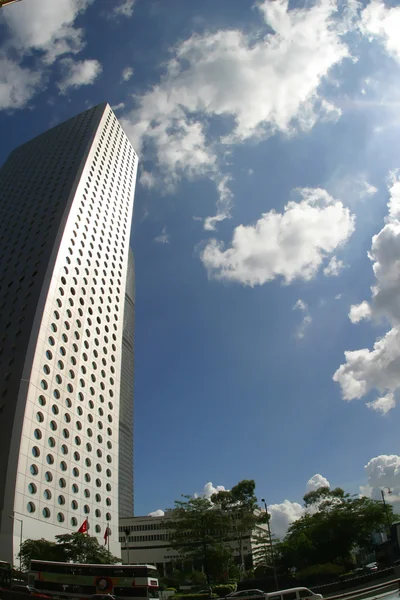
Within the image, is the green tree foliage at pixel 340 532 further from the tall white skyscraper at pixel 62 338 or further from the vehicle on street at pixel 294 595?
the vehicle on street at pixel 294 595

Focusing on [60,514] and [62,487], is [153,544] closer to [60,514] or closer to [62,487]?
[60,514]

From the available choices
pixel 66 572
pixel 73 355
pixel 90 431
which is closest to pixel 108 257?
pixel 73 355

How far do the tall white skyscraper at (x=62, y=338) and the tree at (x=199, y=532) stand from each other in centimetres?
851

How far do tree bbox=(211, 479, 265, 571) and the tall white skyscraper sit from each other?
58.1ft

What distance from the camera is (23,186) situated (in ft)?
285

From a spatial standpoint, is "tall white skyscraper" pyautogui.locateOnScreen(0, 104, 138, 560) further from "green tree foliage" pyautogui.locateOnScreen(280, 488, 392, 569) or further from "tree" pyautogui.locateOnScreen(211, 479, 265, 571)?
"green tree foliage" pyautogui.locateOnScreen(280, 488, 392, 569)

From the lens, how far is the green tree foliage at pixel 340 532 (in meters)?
59.6

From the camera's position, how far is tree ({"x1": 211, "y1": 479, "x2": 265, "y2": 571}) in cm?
6400

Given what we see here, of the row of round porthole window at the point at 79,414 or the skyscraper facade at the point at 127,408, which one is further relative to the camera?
the skyscraper facade at the point at 127,408

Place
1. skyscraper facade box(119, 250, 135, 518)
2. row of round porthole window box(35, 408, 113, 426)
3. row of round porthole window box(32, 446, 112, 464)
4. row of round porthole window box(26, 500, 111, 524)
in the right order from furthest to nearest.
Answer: skyscraper facade box(119, 250, 135, 518) → row of round porthole window box(35, 408, 113, 426) → row of round porthole window box(32, 446, 112, 464) → row of round porthole window box(26, 500, 111, 524)

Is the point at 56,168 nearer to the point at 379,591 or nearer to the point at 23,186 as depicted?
the point at 23,186

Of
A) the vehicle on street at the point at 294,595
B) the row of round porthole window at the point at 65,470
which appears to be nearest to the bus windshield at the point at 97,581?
the vehicle on street at the point at 294,595

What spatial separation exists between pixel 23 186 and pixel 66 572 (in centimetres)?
7434

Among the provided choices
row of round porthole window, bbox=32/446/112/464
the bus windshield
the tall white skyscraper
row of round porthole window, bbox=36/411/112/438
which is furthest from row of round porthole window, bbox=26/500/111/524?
the bus windshield
